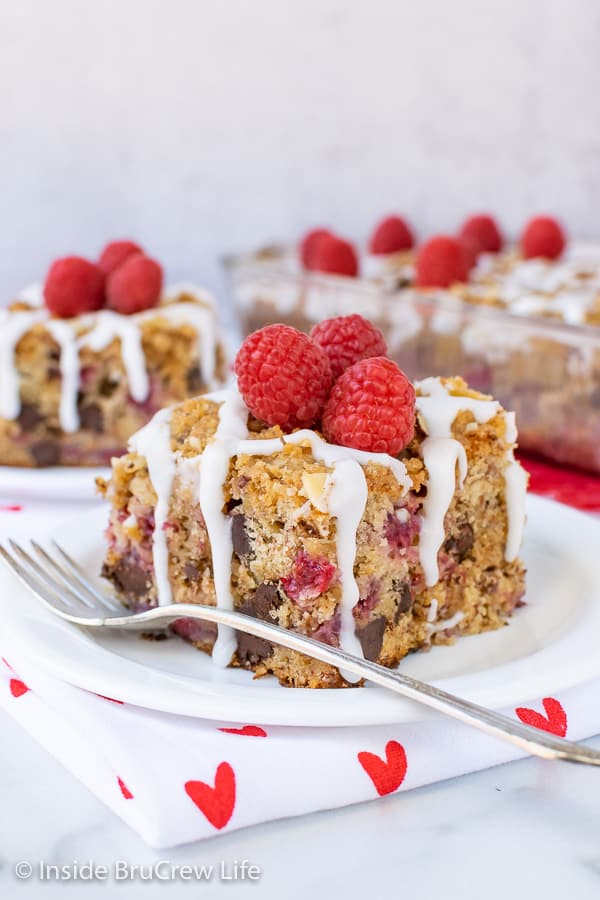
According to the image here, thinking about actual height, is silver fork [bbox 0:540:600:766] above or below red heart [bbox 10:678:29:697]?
above

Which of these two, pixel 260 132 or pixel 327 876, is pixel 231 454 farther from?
pixel 260 132

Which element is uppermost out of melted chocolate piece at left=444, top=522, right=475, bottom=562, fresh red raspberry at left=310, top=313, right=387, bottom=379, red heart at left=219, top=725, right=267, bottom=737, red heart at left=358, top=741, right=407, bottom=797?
fresh red raspberry at left=310, top=313, right=387, bottom=379

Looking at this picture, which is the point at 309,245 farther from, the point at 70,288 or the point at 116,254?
the point at 70,288

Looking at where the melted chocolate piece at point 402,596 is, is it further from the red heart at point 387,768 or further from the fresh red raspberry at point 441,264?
the fresh red raspberry at point 441,264

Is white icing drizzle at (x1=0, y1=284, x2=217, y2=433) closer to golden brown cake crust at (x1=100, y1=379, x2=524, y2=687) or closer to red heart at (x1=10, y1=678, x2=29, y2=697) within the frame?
golden brown cake crust at (x1=100, y1=379, x2=524, y2=687)

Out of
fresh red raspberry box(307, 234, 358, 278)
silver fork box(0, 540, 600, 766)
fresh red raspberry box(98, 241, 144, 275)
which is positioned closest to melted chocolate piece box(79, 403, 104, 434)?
fresh red raspberry box(98, 241, 144, 275)

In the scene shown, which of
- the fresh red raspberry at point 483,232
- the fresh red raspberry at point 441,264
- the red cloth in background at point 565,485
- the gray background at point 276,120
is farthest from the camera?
the gray background at point 276,120

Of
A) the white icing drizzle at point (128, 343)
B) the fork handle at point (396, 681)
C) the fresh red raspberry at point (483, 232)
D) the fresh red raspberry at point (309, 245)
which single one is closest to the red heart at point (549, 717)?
the fork handle at point (396, 681)
